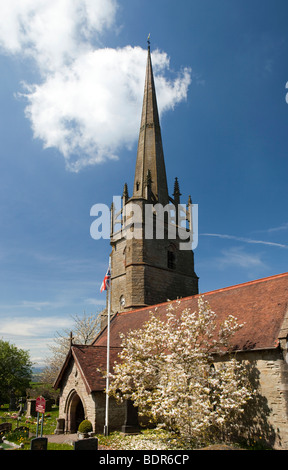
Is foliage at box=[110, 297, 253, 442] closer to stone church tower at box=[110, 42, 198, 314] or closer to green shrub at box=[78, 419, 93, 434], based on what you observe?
green shrub at box=[78, 419, 93, 434]

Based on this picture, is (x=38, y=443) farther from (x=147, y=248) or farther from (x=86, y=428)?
(x=147, y=248)

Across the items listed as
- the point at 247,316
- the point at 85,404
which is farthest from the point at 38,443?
the point at 247,316

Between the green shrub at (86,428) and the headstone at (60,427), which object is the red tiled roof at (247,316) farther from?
the headstone at (60,427)

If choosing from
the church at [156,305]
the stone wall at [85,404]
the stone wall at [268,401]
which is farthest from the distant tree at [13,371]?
the stone wall at [268,401]

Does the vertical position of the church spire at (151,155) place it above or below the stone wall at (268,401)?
above

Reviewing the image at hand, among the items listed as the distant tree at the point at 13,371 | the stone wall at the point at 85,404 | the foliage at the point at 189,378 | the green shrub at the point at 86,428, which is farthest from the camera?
the distant tree at the point at 13,371

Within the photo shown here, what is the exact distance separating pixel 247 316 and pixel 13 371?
37.6m

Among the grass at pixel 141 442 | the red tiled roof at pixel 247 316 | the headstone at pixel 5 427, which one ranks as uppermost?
the red tiled roof at pixel 247 316

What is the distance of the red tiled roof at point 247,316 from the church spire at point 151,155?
15.1m

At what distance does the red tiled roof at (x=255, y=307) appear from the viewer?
1391 cm

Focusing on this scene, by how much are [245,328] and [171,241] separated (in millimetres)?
17800

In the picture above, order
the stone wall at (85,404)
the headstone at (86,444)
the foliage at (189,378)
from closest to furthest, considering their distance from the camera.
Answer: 1. the headstone at (86,444)
2. the foliage at (189,378)
3. the stone wall at (85,404)

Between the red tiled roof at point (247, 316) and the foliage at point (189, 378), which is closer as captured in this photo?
the foliage at point (189, 378)
